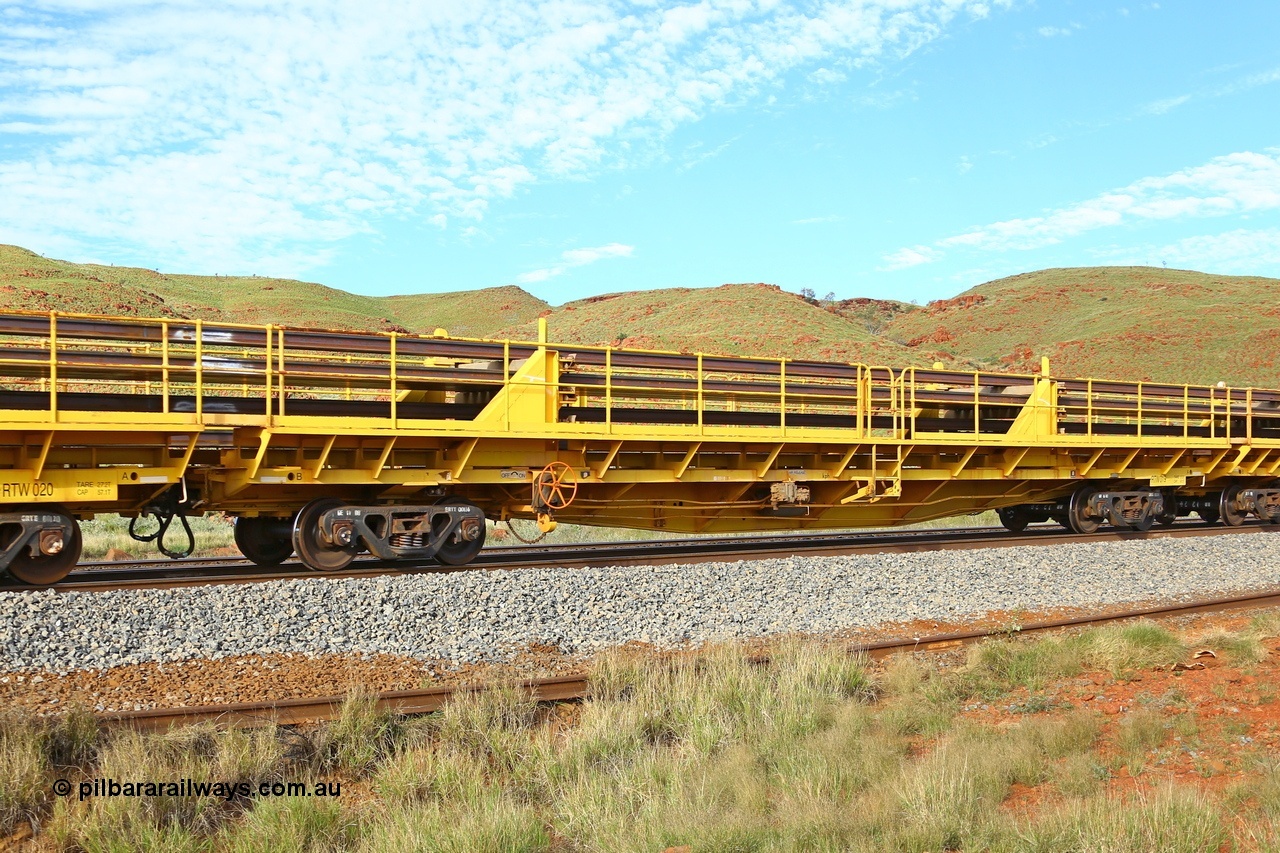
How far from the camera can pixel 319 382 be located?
34.8ft

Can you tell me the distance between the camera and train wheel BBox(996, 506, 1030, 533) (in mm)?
18438

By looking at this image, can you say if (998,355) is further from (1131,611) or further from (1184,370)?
(1131,611)

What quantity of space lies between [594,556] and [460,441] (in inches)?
114

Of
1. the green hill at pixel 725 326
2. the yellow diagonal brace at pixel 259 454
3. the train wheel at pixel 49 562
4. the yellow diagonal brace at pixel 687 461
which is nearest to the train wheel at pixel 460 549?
the yellow diagonal brace at pixel 259 454

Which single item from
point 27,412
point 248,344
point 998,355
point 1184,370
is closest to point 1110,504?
point 248,344

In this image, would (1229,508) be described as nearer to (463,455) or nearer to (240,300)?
(463,455)

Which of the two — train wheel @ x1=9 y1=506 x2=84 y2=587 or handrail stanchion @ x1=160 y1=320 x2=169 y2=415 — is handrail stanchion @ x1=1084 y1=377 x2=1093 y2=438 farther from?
train wheel @ x1=9 y1=506 x2=84 y2=587

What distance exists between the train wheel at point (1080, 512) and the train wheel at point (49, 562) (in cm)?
1600

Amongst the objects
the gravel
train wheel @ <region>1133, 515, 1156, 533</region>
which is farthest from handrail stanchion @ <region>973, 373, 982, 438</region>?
train wheel @ <region>1133, 515, 1156, 533</region>

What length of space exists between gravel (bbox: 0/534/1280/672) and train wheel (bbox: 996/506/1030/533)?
16.3ft

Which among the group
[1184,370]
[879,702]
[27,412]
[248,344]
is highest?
[1184,370]

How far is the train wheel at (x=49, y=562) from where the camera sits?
9180 mm

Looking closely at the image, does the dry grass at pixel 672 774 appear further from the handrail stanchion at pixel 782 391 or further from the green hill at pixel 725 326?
the green hill at pixel 725 326

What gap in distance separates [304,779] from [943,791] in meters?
3.76
